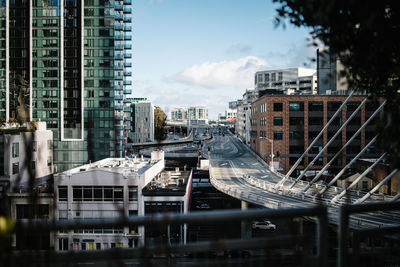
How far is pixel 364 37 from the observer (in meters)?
3.38

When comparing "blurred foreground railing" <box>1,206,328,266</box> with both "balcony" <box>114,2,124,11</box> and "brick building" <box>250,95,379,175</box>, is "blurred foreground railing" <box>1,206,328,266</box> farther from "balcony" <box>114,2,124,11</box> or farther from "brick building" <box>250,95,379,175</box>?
"balcony" <box>114,2,124,11</box>

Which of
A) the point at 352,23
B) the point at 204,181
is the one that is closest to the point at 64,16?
the point at 204,181

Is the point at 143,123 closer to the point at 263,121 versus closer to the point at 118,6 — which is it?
the point at 118,6

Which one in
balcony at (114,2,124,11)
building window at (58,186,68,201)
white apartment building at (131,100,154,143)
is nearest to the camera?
building window at (58,186,68,201)

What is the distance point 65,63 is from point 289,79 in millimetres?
64411

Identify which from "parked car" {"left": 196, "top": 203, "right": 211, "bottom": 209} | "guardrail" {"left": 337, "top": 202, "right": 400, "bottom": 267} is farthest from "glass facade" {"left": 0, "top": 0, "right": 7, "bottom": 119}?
"guardrail" {"left": 337, "top": 202, "right": 400, "bottom": 267}

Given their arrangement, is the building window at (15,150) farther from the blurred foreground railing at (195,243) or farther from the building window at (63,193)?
the blurred foreground railing at (195,243)

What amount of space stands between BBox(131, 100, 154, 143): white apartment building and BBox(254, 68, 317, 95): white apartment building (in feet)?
109

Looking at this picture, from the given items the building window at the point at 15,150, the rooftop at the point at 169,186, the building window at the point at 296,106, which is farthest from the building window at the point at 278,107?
the building window at the point at 15,150

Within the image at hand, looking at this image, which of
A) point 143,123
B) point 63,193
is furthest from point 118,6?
point 143,123

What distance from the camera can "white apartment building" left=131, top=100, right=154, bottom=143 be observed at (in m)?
101

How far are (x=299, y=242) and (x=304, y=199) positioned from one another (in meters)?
22.9

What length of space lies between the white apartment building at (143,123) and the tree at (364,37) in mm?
97608

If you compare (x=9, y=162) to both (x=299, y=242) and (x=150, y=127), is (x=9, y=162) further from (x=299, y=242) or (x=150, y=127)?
(x=150, y=127)
